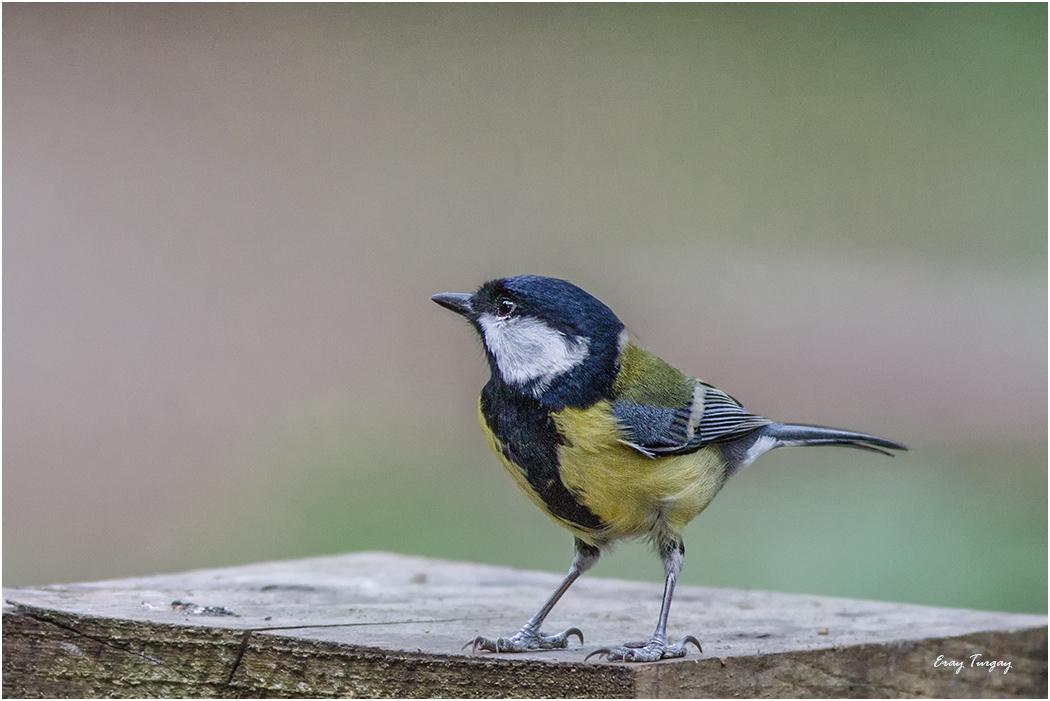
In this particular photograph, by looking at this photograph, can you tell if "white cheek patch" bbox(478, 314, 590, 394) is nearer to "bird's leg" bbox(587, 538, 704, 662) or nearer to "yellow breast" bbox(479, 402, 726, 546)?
"yellow breast" bbox(479, 402, 726, 546)

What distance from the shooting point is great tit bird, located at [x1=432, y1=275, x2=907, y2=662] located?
2.72m

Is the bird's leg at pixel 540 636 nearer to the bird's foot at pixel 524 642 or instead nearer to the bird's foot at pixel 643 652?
the bird's foot at pixel 524 642

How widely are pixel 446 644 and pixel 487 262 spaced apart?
19.5 feet

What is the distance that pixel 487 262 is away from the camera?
8.43 meters

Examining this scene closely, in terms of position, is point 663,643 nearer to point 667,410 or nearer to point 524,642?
point 524,642

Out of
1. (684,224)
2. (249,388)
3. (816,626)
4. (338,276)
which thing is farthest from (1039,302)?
(816,626)

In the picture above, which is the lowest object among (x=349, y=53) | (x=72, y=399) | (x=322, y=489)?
(x=322, y=489)

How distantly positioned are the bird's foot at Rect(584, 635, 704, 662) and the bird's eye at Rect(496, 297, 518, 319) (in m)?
0.82

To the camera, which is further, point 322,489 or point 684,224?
point 684,224

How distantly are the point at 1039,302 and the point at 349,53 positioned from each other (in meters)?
5.61

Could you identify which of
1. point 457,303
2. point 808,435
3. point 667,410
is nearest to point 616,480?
point 667,410

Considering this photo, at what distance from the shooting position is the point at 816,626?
3.05 m

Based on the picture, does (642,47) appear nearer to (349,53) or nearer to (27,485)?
(349,53)

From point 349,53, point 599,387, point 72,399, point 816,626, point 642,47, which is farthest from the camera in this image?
point 642,47
